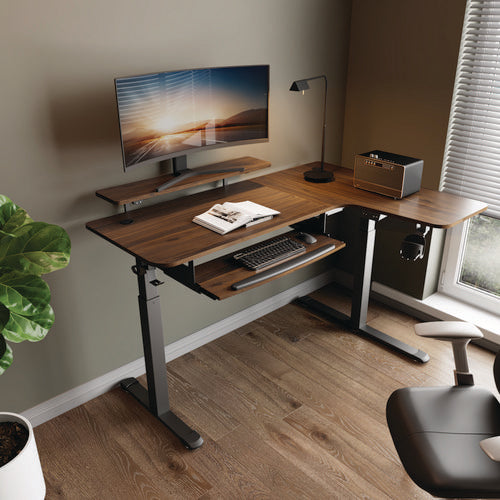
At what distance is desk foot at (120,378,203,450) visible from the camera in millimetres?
2464

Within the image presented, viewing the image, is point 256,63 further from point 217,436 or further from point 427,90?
point 217,436

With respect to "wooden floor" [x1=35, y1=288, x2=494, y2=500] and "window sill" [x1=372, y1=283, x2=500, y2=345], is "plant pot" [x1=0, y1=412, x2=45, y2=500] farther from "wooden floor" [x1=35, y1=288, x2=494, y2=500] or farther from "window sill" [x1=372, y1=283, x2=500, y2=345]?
"window sill" [x1=372, y1=283, x2=500, y2=345]

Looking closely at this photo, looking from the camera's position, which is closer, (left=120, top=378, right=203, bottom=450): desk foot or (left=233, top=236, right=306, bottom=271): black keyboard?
(left=233, top=236, right=306, bottom=271): black keyboard

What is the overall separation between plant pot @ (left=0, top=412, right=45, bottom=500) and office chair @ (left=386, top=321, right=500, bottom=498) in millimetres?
1356

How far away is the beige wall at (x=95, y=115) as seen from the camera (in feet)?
7.15

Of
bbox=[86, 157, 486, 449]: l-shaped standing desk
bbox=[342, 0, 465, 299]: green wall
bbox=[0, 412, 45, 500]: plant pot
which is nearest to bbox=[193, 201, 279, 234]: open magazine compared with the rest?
bbox=[86, 157, 486, 449]: l-shaped standing desk

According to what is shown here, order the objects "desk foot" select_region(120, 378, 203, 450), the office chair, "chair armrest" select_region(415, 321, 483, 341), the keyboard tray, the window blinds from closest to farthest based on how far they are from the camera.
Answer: the office chair
"chair armrest" select_region(415, 321, 483, 341)
the keyboard tray
"desk foot" select_region(120, 378, 203, 450)
the window blinds

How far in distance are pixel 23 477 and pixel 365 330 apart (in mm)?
2023

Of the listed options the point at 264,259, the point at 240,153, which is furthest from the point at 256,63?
the point at 264,259

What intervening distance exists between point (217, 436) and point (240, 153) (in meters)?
1.51

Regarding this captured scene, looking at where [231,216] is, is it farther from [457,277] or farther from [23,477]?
[457,277]

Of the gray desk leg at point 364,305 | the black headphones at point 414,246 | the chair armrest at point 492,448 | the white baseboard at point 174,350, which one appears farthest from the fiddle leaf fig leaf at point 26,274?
the gray desk leg at point 364,305

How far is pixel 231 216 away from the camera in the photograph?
237 centimetres

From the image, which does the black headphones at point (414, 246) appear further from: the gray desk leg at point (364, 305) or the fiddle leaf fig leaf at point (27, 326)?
the fiddle leaf fig leaf at point (27, 326)
